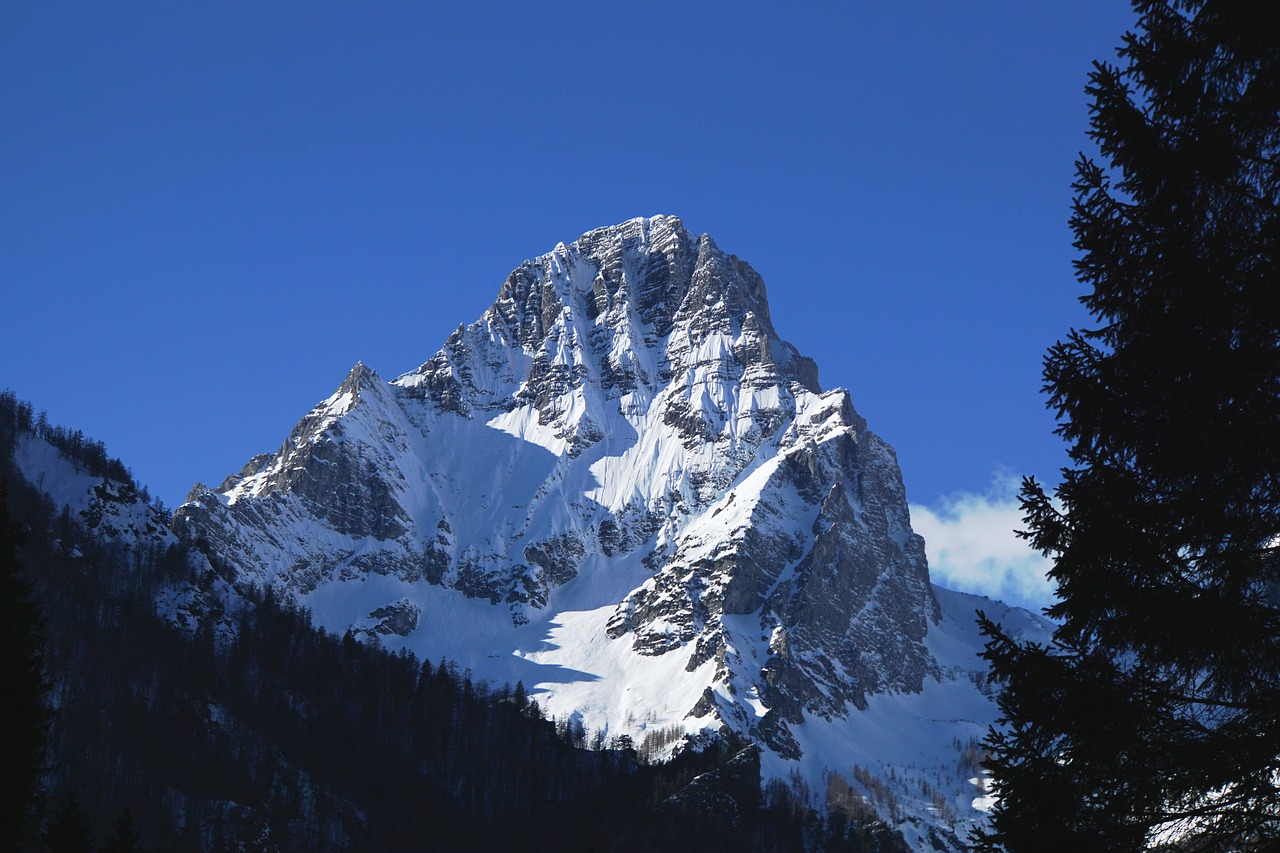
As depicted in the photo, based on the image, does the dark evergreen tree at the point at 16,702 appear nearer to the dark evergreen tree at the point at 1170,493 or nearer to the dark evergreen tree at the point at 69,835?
the dark evergreen tree at the point at 69,835

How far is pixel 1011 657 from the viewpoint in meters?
16.7

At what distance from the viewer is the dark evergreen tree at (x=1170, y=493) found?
15.9m

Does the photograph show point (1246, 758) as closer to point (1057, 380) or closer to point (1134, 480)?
point (1134, 480)

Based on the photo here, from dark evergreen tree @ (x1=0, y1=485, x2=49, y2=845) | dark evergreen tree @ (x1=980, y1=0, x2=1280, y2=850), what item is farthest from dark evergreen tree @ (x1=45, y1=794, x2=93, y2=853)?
dark evergreen tree @ (x1=980, y1=0, x2=1280, y2=850)

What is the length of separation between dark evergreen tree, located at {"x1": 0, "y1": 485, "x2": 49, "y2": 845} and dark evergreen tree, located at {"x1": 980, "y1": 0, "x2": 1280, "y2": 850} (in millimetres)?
21652

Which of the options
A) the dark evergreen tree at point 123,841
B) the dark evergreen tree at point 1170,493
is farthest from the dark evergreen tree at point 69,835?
the dark evergreen tree at point 1170,493

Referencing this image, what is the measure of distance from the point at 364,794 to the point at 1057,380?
18157 cm

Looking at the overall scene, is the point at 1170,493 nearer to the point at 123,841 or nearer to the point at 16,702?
the point at 16,702

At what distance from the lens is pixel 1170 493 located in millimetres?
16812

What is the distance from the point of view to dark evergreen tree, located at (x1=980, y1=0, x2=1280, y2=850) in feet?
52.1

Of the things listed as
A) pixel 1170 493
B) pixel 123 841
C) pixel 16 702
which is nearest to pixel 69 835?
pixel 123 841

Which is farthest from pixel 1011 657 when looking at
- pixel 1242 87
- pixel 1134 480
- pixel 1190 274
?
pixel 1242 87

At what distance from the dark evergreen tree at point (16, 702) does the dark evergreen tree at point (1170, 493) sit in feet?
71.0

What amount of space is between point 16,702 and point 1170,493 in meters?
24.4
